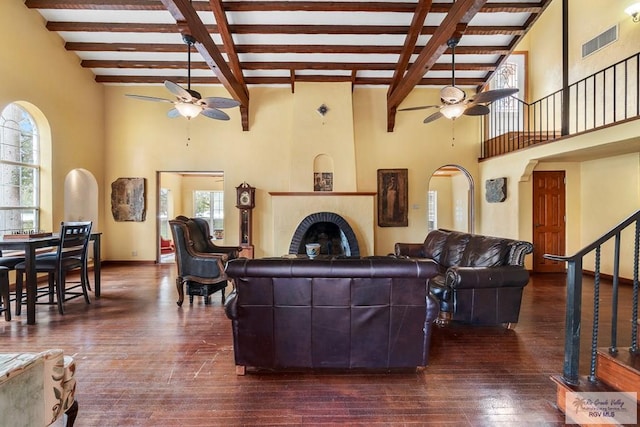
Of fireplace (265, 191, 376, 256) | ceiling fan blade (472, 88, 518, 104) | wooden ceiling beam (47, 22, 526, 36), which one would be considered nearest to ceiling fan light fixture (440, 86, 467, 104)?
ceiling fan blade (472, 88, 518, 104)

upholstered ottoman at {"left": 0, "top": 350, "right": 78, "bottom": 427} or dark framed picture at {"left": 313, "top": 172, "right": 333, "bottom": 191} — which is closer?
upholstered ottoman at {"left": 0, "top": 350, "right": 78, "bottom": 427}

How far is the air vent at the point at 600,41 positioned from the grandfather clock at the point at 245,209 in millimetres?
7025

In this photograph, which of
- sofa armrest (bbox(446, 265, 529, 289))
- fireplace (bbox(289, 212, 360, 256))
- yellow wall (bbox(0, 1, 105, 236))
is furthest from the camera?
fireplace (bbox(289, 212, 360, 256))

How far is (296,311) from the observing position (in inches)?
89.6

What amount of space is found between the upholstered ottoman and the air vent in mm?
8311

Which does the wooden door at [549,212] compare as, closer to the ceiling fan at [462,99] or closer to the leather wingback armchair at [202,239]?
the ceiling fan at [462,99]

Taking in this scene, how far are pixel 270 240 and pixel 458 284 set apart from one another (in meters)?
4.58

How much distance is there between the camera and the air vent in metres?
5.45

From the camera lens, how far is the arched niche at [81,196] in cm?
643

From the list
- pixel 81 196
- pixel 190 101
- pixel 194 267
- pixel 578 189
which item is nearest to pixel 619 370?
pixel 194 267

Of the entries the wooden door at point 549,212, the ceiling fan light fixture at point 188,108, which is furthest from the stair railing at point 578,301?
the wooden door at point 549,212

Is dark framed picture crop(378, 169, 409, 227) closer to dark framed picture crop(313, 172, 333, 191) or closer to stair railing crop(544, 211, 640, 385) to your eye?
dark framed picture crop(313, 172, 333, 191)

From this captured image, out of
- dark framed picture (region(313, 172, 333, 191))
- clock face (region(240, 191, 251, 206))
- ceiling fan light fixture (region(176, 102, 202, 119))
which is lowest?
clock face (region(240, 191, 251, 206))

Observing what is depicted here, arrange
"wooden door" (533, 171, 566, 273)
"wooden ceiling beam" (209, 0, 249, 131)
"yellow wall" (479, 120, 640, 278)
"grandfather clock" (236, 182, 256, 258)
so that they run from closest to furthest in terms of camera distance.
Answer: "wooden ceiling beam" (209, 0, 249, 131), "yellow wall" (479, 120, 640, 278), "wooden door" (533, 171, 566, 273), "grandfather clock" (236, 182, 256, 258)
